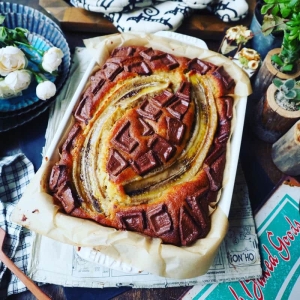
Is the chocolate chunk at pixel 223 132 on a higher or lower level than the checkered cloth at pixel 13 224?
A: higher

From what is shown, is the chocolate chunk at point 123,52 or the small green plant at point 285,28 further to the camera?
the chocolate chunk at point 123,52

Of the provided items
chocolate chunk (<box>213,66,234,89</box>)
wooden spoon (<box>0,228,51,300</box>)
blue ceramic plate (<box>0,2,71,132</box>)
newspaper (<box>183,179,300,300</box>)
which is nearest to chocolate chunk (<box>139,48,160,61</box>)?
chocolate chunk (<box>213,66,234,89</box>)

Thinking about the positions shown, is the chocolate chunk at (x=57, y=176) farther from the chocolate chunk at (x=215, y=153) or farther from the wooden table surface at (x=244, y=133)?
the chocolate chunk at (x=215, y=153)

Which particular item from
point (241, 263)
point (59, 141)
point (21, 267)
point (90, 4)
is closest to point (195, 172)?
point (241, 263)

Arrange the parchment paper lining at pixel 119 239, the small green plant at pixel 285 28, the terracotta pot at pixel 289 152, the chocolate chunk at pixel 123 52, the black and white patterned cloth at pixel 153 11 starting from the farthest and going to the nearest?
the black and white patterned cloth at pixel 153 11, the chocolate chunk at pixel 123 52, the terracotta pot at pixel 289 152, the small green plant at pixel 285 28, the parchment paper lining at pixel 119 239

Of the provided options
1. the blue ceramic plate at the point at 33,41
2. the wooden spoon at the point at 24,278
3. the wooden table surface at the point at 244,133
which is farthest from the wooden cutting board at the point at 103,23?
the wooden spoon at the point at 24,278

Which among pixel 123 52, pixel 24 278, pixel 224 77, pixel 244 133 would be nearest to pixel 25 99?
pixel 123 52

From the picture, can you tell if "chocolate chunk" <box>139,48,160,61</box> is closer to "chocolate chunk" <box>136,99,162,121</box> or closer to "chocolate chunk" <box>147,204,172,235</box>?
"chocolate chunk" <box>136,99,162,121</box>

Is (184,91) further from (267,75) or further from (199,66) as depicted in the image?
(267,75)
